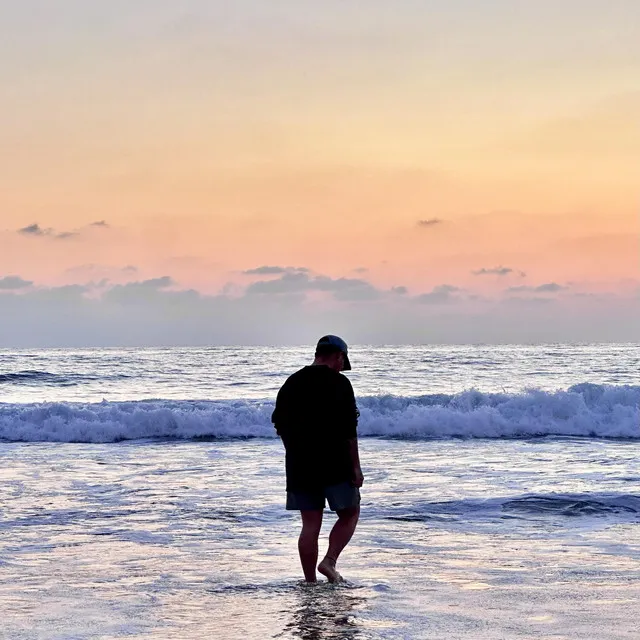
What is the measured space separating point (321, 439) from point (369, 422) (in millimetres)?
15257

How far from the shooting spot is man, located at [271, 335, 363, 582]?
240 inches

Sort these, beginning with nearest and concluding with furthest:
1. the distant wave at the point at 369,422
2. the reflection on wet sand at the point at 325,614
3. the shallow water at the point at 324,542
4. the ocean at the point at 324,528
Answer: the reflection on wet sand at the point at 325,614
the shallow water at the point at 324,542
the ocean at the point at 324,528
the distant wave at the point at 369,422

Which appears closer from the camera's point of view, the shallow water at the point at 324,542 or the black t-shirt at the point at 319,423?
the shallow water at the point at 324,542

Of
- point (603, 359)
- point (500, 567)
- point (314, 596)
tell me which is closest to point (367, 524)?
point (500, 567)

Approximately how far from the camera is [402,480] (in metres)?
12.4

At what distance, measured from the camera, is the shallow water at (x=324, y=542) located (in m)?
5.24

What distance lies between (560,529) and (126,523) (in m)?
4.39

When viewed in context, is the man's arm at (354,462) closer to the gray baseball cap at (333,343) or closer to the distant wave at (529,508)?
the gray baseball cap at (333,343)

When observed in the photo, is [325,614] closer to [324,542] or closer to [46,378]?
[324,542]

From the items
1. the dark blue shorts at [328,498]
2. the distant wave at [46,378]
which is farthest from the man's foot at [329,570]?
the distant wave at [46,378]

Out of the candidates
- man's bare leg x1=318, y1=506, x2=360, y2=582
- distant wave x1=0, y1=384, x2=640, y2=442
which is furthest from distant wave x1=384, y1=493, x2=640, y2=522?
distant wave x1=0, y1=384, x2=640, y2=442

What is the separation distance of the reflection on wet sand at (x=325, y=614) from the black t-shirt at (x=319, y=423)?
719 millimetres

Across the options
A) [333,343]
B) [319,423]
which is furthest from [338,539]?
[333,343]

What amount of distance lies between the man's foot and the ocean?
0.64 ft
